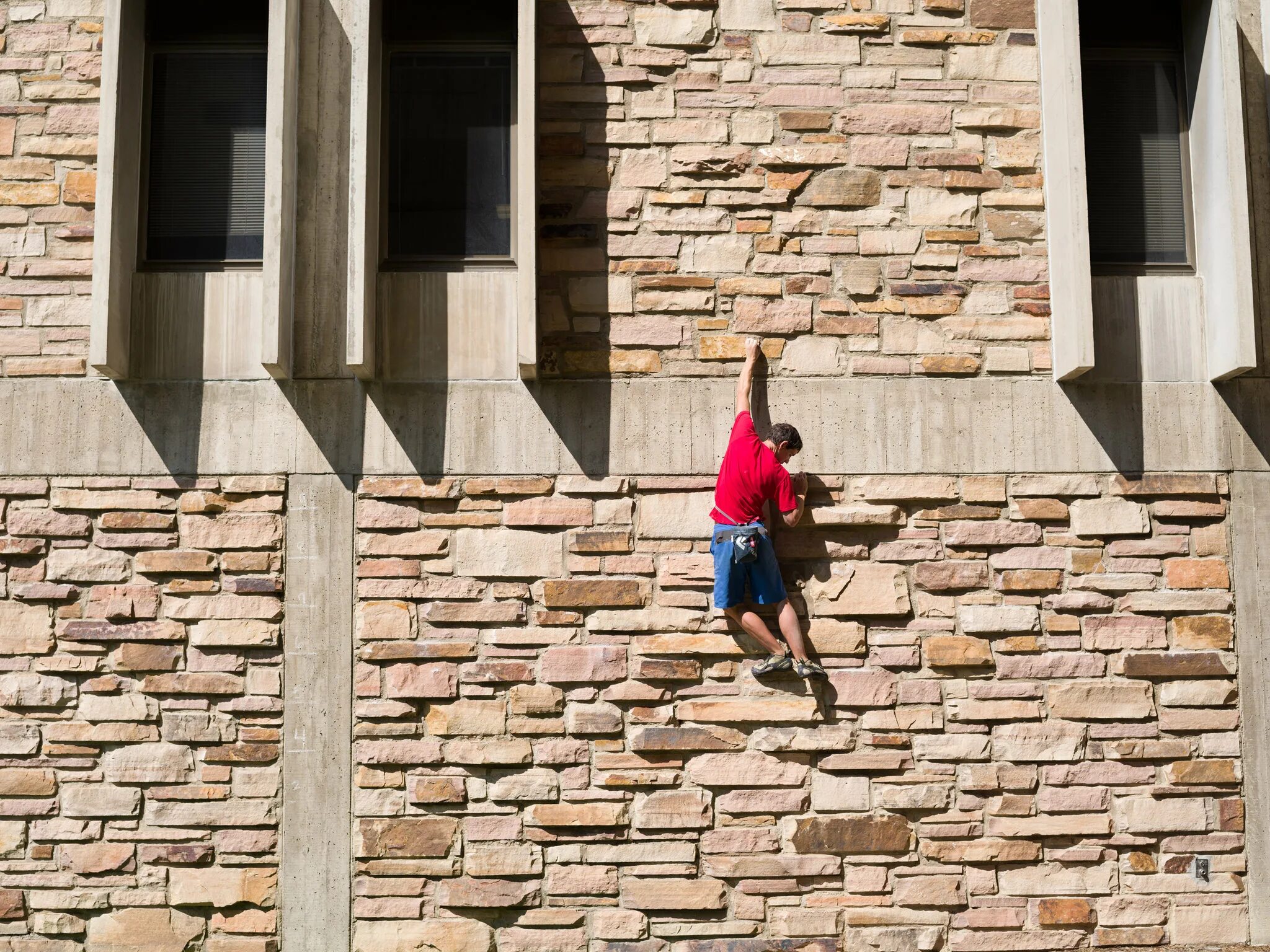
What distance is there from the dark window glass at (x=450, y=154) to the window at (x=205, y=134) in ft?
2.71

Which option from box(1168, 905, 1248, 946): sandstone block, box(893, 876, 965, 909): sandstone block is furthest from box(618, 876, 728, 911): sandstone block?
box(1168, 905, 1248, 946): sandstone block

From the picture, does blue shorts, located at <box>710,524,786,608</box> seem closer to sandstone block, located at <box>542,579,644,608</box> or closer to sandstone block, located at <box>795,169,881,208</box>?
sandstone block, located at <box>542,579,644,608</box>

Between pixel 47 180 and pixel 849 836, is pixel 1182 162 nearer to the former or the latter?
pixel 849 836

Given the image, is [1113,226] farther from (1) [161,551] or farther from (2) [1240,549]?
(1) [161,551]

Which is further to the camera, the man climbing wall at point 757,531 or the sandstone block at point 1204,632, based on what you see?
the sandstone block at point 1204,632

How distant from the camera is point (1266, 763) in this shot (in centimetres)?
608

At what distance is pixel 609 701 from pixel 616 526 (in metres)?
1.00

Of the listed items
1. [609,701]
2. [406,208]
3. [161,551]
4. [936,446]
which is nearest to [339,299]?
[406,208]

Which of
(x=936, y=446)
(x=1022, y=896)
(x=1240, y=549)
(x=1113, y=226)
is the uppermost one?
(x=1113, y=226)

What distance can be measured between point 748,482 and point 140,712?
A: 3667 millimetres

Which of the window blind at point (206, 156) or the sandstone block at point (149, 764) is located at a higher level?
the window blind at point (206, 156)

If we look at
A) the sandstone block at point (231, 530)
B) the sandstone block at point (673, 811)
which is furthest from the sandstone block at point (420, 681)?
the sandstone block at point (673, 811)

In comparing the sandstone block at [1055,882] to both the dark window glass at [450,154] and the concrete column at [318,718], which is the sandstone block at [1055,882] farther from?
the dark window glass at [450,154]

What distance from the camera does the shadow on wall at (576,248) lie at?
6234 mm
